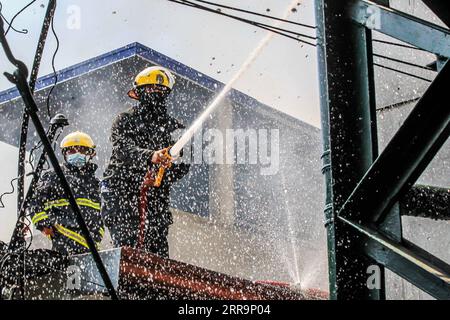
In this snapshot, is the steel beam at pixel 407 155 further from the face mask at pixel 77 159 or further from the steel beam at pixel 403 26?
Result: the face mask at pixel 77 159

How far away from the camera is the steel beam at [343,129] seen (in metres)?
2.16

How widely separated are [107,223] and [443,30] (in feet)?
15.4

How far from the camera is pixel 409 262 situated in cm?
201

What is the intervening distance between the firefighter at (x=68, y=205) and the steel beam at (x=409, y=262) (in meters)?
4.31

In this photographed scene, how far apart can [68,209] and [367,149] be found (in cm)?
469

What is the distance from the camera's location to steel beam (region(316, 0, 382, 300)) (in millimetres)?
2164

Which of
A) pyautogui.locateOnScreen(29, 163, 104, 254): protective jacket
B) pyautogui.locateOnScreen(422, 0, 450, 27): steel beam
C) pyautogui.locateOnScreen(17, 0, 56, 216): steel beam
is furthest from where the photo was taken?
pyautogui.locateOnScreen(29, 163, 104, 254): protective jacket

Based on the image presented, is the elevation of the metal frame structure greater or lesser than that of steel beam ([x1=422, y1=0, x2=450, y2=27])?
lesser

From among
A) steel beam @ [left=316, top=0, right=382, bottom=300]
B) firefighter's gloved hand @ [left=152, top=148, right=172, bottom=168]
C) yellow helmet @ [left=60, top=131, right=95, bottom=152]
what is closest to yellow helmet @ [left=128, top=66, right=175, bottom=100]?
firefighter's gloved hand @ [left=152, top=148, right=172, bottom=168]

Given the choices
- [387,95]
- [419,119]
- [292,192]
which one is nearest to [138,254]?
[419,119]

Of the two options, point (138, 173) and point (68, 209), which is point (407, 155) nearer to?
point (138, 173)

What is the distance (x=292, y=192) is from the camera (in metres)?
14.2

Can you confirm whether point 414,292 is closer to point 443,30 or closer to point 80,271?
point 80,271

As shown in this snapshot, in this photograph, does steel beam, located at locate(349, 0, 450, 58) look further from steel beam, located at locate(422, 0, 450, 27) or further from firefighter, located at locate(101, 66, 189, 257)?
firefighter, located at locate(101, 66, 189, 257)
